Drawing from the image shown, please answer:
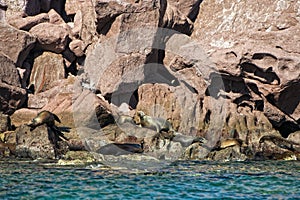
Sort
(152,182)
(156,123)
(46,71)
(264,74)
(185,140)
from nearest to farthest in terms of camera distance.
Answer: 1. (152,182)
2. (185,140)
3. (156,123)
4. (264,74)
5. (46,71)

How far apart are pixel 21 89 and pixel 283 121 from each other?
18.9 metres

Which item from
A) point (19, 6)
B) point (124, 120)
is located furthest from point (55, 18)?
point (124, 120)

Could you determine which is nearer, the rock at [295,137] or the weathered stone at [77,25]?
the rock at [295,137]

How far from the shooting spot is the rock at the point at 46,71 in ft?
134

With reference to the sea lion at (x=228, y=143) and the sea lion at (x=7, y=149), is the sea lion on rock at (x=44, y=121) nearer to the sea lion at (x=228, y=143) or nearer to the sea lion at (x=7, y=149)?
the sea lion at (x=7, y=149)

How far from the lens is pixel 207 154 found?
92.3 feet

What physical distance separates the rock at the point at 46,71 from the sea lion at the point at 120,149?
13.8 metres

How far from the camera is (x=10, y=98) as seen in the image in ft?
120

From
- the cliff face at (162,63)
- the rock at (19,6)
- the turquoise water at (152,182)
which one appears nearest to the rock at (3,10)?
the cliff face at (162,63)

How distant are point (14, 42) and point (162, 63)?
11.8 m

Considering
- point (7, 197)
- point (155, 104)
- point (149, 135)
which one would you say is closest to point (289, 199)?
point (7, 197)

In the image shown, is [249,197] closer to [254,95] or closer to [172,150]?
[172,150]

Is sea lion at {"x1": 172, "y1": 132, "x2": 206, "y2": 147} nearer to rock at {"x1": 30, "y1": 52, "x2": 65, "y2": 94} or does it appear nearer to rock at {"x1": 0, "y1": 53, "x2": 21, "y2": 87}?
rock at {"x1": 0, "y1": 53, "x2": 21, "y2": 87}

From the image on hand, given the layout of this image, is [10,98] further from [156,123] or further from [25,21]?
[156,123]
